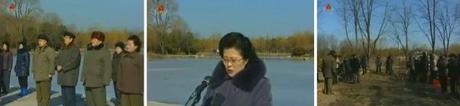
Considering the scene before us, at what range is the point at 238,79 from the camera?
150 inches

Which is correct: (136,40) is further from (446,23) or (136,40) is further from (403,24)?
(446,23)

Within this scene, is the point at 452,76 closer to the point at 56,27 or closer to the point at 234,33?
the point at 234,33

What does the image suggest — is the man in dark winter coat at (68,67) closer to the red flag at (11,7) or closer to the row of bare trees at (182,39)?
the red flag at (11,7)

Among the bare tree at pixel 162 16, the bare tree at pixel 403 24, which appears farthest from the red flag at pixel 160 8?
the bare tree at pixel 403 24

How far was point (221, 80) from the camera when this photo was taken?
156 inches

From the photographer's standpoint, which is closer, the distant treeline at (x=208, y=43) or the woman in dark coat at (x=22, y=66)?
the distant treeline at (x=208, y=43)

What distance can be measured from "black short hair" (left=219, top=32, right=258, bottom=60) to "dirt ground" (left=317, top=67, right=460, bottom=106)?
83 cm

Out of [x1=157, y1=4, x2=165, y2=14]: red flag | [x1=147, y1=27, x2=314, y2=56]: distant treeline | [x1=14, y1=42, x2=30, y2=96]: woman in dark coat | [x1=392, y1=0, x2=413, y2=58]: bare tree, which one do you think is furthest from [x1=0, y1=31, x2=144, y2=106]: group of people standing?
[x1=392, y1=0, x2=413, y2=58]: bare tree

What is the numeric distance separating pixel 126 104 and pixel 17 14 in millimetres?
1342

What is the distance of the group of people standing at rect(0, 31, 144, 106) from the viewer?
203 inches

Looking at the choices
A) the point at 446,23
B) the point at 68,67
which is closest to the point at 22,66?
Answer: the point at 68,67

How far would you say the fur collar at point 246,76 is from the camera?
12.3 feet

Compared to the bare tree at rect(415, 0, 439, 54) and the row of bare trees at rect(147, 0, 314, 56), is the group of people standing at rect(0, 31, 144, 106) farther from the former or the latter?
the bare tree at rect(415, 0, 439, 54)

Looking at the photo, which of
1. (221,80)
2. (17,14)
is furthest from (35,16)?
(221,80)
